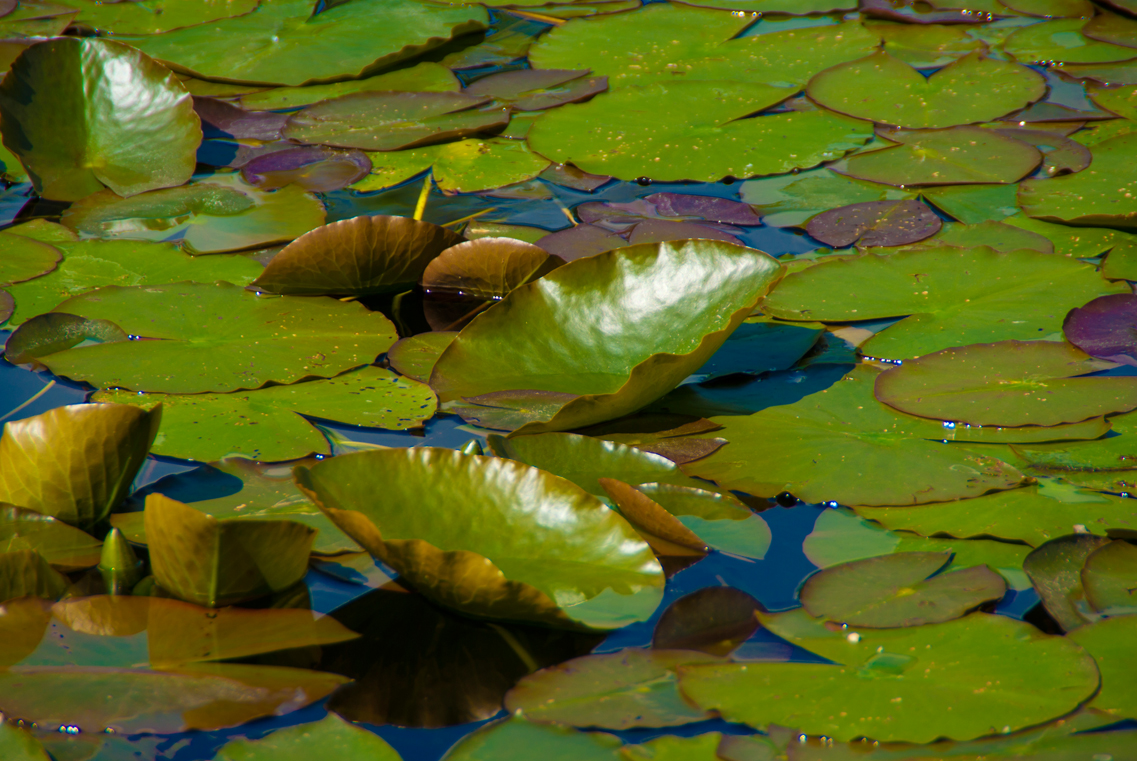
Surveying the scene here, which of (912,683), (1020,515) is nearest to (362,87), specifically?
(1020,515)

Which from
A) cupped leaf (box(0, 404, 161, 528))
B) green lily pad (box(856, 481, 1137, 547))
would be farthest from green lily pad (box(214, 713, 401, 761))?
green lily pad (box(856, 481, 1137, 547))

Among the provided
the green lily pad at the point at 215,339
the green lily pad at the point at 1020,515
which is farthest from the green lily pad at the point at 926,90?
the green lily pad at the point at 215,339

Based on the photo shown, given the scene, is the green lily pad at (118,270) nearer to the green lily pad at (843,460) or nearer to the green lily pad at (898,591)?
the green lily pad at (843,460)

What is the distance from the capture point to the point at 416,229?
171cm

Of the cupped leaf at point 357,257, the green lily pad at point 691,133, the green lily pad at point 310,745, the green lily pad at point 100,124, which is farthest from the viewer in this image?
the green lily pad at point 691,133

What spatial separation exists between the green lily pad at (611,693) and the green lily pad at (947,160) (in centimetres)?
145

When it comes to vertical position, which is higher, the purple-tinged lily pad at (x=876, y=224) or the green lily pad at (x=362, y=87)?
the green lily pad at (x=362, y=87)

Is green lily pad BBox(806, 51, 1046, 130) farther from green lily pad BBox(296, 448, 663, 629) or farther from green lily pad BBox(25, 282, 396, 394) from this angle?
green lily pad BBox(296, 448, 663, 629)

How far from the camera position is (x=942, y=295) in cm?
169

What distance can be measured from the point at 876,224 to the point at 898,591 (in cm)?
106

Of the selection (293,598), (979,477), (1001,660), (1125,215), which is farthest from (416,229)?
(1125,215)

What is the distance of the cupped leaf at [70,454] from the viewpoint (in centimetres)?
116

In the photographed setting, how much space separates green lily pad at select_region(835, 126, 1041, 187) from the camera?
6.83 feet

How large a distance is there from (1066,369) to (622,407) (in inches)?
28.2
